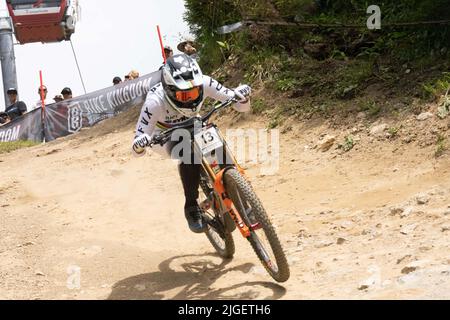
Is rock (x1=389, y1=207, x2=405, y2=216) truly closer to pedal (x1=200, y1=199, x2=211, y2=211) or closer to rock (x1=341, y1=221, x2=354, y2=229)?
rock (x1=341, y1=221, x2=354, y2=229)

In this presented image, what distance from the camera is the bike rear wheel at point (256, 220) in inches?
209

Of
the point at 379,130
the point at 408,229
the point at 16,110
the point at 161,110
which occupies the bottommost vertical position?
the point at 408,229

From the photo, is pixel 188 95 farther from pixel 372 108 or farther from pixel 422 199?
pixel 372 108

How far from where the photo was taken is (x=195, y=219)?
6305mm

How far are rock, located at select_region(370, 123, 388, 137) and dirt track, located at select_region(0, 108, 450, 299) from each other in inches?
5.9

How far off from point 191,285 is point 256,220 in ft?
3.50

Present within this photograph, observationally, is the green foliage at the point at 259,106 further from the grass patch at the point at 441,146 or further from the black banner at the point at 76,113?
the black banner at the point at 76,113

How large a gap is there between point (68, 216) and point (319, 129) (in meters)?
3.63

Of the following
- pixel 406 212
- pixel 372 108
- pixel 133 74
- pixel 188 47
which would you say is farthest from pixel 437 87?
pixel 133 74

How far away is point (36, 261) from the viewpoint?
7.29m

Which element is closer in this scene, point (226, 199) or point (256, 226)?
point (256, 226)
